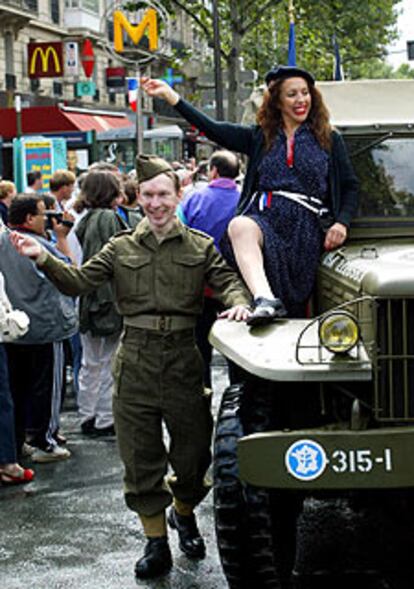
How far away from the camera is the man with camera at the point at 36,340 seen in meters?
8.52

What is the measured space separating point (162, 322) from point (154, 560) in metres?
1.13

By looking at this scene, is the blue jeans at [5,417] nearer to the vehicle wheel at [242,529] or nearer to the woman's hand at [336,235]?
the woman's hand at [336,235]

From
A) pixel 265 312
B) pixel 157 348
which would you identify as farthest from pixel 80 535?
pixel 265 312

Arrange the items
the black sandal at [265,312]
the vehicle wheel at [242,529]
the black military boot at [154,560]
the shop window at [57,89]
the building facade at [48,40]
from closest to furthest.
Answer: the vehicle wheel at [242,529], the black sandal at [265,312], the black military boot at [154,560], the building facade at [48,40], the shop window at [57,89]

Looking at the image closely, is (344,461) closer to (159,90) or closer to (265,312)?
(265,312)

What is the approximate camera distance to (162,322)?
239 inches

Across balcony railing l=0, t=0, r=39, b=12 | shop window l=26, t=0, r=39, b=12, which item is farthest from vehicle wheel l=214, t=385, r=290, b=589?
shop window l=26, t=0, r=39, b=12

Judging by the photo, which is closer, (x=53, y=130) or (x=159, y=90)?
(x=159, y=90)

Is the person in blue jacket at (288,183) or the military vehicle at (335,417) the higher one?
the person in blue jacket at (288,183)

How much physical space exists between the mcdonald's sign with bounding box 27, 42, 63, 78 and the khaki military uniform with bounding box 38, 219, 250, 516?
102 feet

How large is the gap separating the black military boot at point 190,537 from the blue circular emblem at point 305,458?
5.48 feet

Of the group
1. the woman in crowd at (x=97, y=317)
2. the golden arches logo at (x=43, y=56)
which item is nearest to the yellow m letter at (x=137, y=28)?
the woman in crowd at (x=97, y=317)

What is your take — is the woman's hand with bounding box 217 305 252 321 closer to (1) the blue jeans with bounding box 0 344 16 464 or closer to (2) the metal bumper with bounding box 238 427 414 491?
(2) the metal bumper with bounding box 238 427 414 491

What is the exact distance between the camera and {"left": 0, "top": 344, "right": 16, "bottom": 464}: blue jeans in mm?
7902
